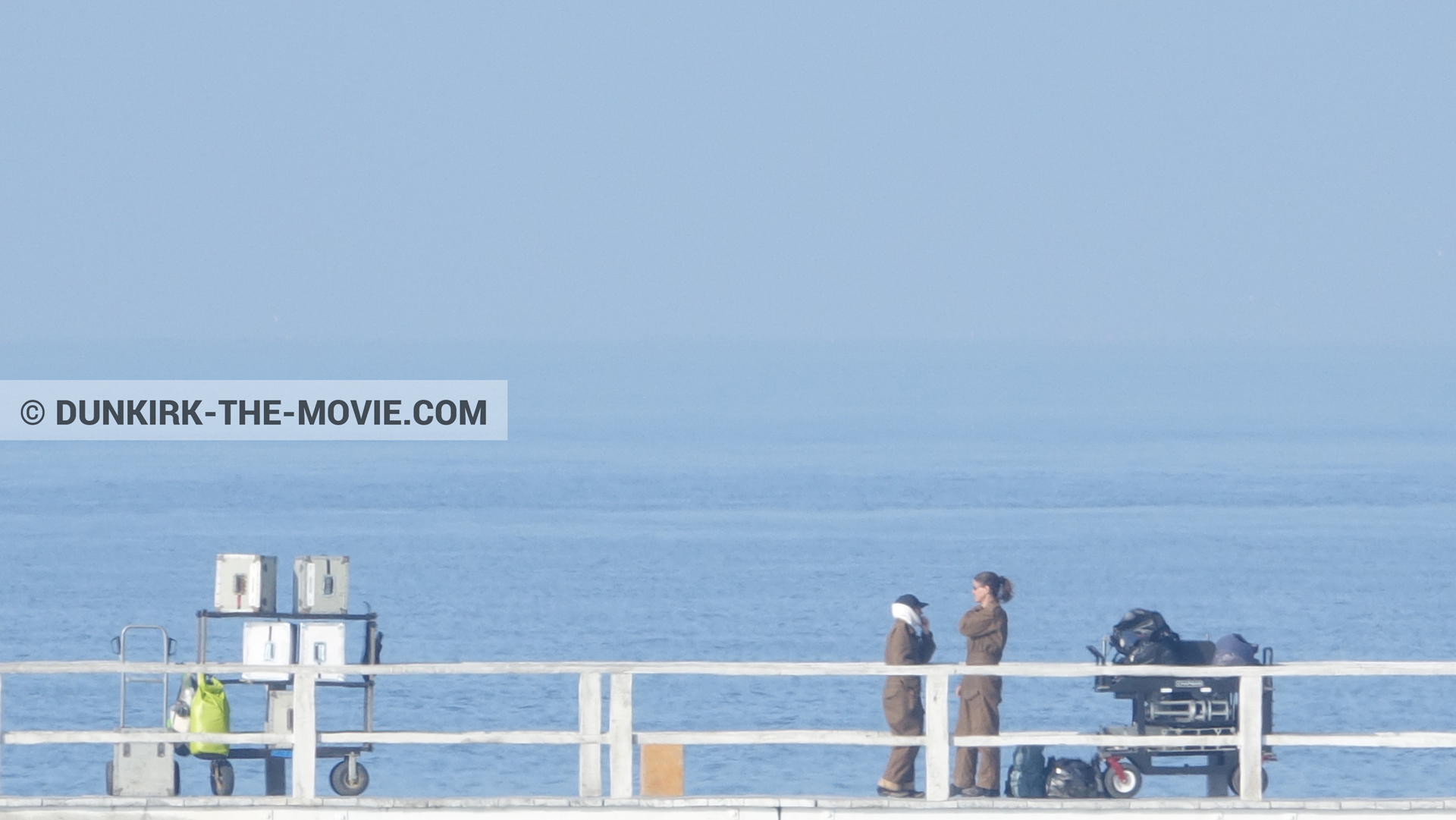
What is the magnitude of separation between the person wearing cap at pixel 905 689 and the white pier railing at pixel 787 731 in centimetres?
38

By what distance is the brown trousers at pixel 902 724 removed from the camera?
12.7 meters

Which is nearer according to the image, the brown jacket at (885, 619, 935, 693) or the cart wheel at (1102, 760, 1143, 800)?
the brown jacket at (885, 619, 935, 693)

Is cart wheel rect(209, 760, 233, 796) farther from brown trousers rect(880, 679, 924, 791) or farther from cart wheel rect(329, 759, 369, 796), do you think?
brown trousers rect(880, 679, 924, 791)

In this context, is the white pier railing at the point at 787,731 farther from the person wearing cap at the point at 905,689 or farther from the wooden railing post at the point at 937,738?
the person wearing cap at the point at 905,689

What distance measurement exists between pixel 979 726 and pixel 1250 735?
4.69 ft

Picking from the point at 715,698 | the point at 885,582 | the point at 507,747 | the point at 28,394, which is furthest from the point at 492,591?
the point at 28,394

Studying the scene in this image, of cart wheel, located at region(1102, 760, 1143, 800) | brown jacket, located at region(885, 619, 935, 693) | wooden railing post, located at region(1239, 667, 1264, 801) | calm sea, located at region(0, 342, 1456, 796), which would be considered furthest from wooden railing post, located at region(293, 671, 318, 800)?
calm sea, located at region(0, 342, 1456, 796)

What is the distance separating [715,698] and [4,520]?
4743 centimetres

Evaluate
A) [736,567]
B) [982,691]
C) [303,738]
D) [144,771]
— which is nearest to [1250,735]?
[982,691]

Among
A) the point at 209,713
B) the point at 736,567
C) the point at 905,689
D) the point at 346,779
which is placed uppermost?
the point at 905,689

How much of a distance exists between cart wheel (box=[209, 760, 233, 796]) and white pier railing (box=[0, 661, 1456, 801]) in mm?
1976

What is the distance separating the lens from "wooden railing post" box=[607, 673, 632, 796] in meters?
12.0

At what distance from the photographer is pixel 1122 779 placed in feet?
44.4

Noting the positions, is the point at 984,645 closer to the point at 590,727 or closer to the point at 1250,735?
the point at 1250,735
